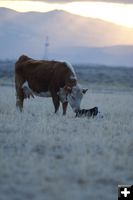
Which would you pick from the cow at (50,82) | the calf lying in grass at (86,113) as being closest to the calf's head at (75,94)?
the cow at (50,82)

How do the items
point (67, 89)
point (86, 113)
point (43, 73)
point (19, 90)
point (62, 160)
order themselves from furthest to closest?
point (19, 90)
point (43, 73)
point (67, 89)
point (86, 113)
point (62, 160)

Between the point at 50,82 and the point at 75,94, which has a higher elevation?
the point at 50,82

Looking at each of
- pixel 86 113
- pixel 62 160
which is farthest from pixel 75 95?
pixel 62 160

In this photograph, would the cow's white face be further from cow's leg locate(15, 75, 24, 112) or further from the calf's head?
cow's leg locate(15, 75, 24, 112)

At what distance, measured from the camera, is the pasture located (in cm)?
946

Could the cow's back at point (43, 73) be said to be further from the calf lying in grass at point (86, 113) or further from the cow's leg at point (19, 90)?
the calf lying in grass at point (86, 113)

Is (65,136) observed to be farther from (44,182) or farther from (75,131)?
(44,182)

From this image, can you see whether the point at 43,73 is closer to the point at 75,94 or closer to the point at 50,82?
the point at 50,82

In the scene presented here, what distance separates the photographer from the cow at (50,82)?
66.1ft

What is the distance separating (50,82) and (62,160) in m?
9.89

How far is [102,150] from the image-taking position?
12.5 m

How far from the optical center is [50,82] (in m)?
21.1

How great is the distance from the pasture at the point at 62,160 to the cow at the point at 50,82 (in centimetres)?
364

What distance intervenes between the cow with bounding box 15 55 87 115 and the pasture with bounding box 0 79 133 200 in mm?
3644
